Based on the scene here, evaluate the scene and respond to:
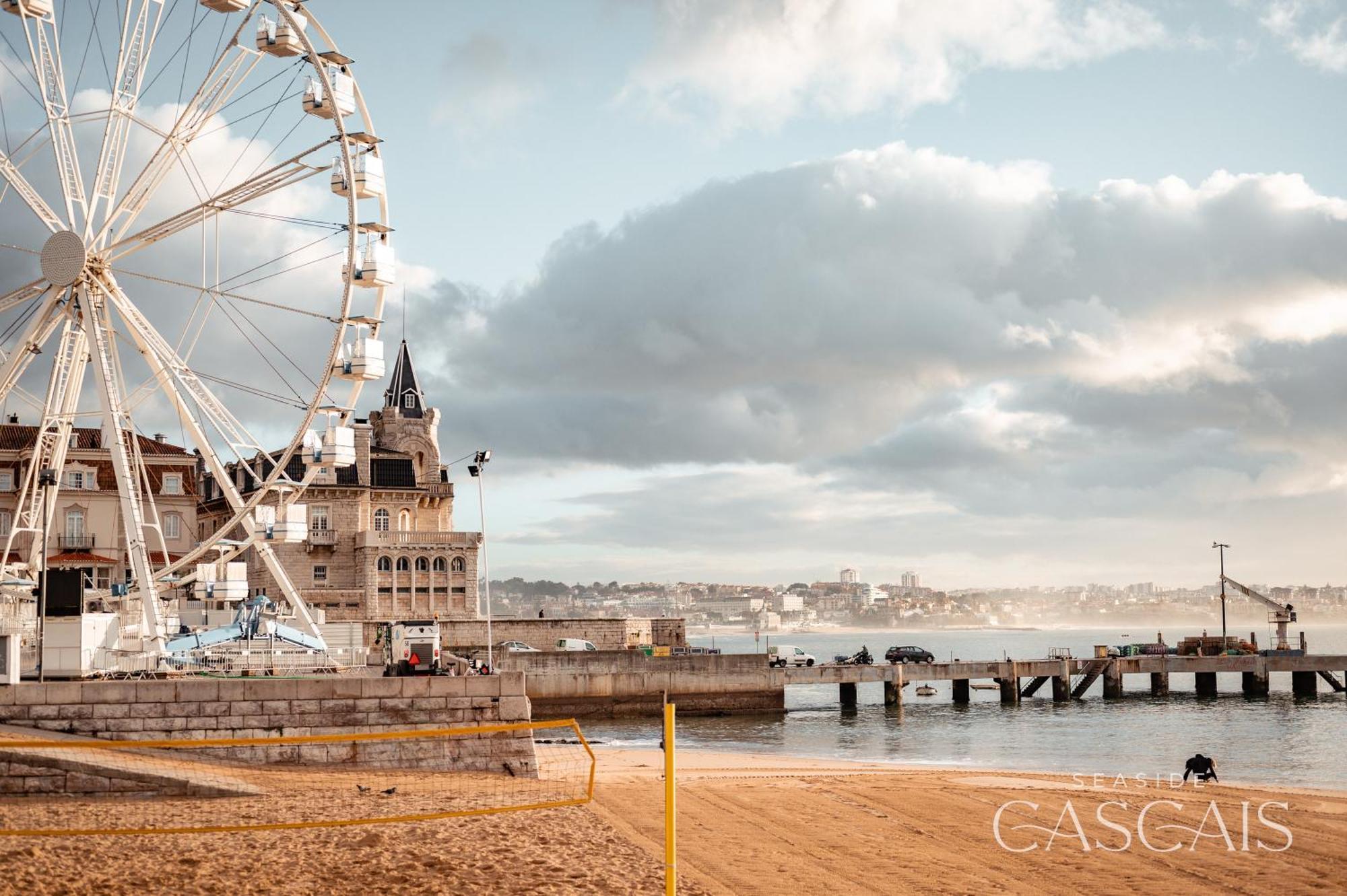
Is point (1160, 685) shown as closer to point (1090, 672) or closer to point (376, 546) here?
point (1090, 672)

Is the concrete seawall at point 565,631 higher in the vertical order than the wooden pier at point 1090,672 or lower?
higher

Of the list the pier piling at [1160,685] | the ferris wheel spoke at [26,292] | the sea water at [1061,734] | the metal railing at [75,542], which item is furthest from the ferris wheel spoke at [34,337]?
the pier piling at [1160,685]

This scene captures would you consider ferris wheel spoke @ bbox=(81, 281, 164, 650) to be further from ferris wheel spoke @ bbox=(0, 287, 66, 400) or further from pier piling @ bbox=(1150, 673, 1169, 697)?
pier piling @ bbox=(1150, 673, 1169, 697)

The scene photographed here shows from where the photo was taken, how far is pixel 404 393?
84500mm

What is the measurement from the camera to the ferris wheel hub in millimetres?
34500

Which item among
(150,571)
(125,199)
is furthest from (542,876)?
(125,199)

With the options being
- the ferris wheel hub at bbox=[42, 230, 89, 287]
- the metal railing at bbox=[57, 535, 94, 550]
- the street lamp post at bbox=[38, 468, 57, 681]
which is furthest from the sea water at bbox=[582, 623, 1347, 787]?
the metal railing at bbox=[57, 535, 94, 550]

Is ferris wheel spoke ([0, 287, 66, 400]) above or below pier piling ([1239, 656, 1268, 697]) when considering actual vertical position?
above

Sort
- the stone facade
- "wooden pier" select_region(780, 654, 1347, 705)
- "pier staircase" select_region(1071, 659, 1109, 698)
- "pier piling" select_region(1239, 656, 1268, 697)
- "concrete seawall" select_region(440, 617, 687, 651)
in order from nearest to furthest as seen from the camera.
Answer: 1. "wooden pier" select_region(780, 654, 1347, 705)
2. the stone facade
3. "concrete seawall" select_region(440, 617, 687, 651)
4. "pier staircase" select_region(1071, 659, 1109, 698)
5. "pier piling" select_region(1239, 656, 1268, 697)

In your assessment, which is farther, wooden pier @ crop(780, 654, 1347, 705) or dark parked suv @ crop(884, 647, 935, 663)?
dark parked suv @ crop(884, 647, 935, 663)

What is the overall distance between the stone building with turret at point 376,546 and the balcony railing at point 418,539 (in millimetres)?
40

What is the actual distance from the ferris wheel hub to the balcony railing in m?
41.6

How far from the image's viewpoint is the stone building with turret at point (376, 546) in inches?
2955

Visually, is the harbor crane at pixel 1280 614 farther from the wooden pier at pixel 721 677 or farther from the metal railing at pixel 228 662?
the metal railing at pixel 228 662
